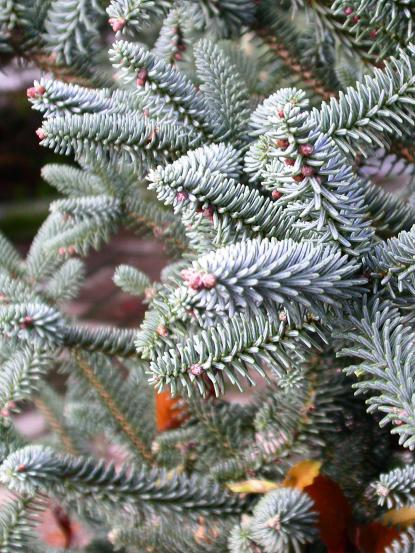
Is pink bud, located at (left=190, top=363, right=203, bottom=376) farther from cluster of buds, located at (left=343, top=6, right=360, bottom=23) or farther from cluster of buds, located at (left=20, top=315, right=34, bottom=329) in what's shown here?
cluster of buds, located at (left=343, top=6, right=360, bottom=23)

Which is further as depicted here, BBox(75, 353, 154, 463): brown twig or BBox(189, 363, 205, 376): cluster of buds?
BBox(75, 353, 154, 463): brown twig

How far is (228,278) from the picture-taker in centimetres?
38

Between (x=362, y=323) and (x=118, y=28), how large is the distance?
1.03 ft

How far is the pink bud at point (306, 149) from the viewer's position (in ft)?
1.30

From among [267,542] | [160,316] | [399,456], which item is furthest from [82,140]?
[399,456]

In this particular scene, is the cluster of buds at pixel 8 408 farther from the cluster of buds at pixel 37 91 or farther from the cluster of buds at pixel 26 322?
the cluster of buds at pixel 37 91

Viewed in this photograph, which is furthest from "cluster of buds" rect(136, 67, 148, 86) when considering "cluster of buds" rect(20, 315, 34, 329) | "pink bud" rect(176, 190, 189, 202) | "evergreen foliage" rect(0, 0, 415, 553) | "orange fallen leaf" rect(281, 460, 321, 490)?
"orange fallen leaf" rect(281, 460, 321, 490)

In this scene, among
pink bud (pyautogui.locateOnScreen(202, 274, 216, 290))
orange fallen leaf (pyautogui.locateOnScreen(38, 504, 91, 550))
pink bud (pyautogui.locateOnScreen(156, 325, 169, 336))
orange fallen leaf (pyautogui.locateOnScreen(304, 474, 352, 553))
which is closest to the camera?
pink bud (pyautogui.locateOnScreen(202, 274, 216, 290))

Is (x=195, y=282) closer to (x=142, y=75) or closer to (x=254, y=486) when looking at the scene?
(x=142, y=75)

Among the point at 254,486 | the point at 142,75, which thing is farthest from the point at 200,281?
the point at 254,486

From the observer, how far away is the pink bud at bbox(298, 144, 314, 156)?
396 mm

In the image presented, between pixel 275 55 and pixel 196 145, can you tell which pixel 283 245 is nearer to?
pixel 196 145

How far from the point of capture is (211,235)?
0.50 metres

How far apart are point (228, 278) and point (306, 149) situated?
0.09 meters
